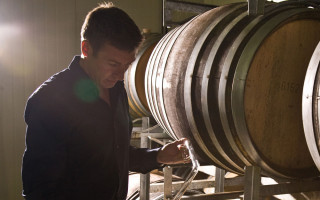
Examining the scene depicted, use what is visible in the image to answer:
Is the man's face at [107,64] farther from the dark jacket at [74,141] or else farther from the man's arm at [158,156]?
the man's arm at [158,156]

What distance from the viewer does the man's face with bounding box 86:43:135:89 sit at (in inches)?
49.3

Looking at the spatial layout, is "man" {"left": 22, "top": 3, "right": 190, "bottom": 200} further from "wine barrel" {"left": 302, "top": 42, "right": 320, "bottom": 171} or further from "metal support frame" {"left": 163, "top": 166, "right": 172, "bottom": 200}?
"metal support frame" {"left": 163, "top": 166, "right": 172, "bottom": 200}

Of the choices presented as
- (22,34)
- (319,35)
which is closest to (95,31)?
(319,35)

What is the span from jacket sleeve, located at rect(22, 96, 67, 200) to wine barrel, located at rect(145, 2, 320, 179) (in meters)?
0.73

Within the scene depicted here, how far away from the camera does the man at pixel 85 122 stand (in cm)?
110

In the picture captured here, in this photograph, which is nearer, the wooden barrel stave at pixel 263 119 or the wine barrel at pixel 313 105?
the wine barrel at pixel 313 105

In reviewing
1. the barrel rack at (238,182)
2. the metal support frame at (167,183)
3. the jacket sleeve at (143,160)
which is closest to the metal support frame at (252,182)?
the barrel rack at (238,182)

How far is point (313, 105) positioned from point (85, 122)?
836 mm

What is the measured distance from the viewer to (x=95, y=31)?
125 centimetres

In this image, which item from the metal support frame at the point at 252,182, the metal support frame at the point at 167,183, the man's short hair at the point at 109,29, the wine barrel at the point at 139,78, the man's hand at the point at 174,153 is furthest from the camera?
the wine barrel at the point at 139,78

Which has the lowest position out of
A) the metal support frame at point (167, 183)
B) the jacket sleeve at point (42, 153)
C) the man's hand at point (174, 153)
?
the metal support frame at point (167, 183)

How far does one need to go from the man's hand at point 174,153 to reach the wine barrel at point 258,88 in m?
0.15

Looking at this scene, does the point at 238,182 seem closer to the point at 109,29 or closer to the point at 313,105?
the point at 313,105

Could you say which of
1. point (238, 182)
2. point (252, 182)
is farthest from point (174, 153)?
point (238, 182)
